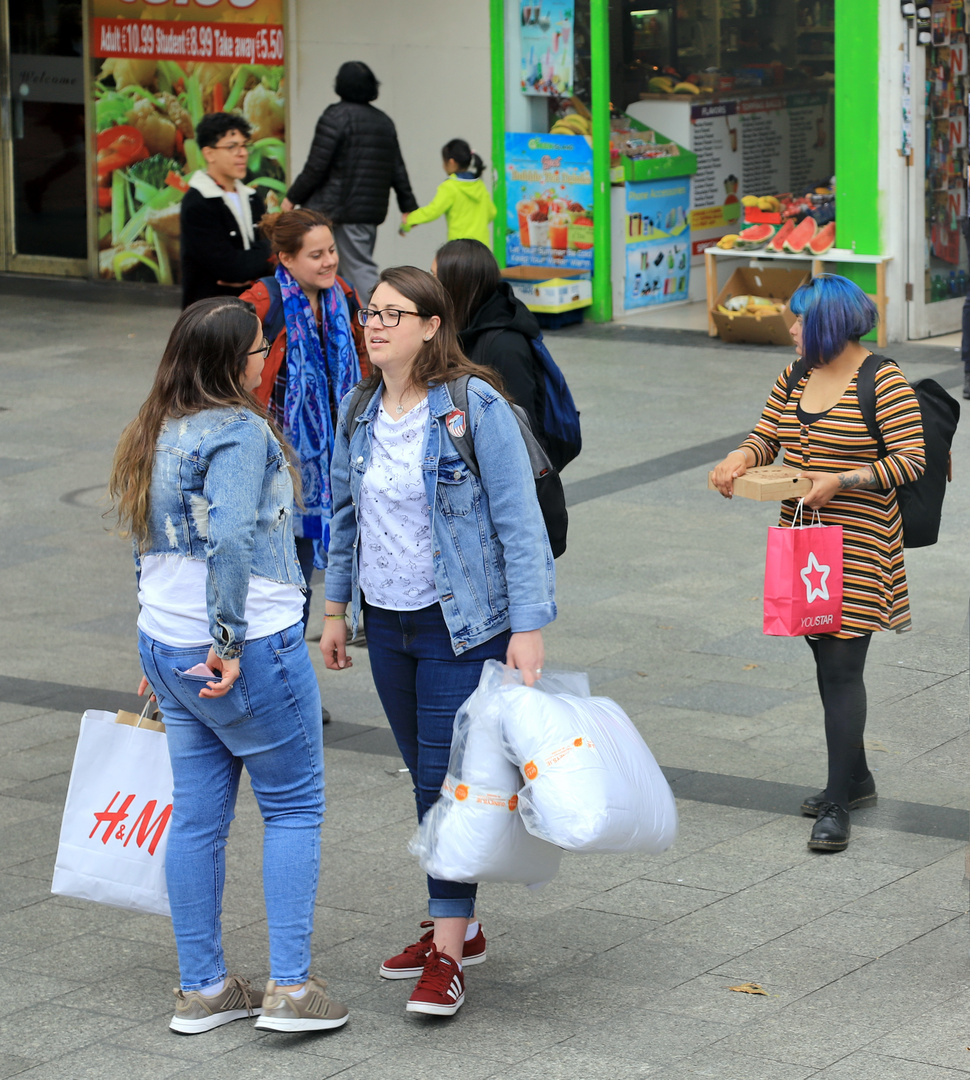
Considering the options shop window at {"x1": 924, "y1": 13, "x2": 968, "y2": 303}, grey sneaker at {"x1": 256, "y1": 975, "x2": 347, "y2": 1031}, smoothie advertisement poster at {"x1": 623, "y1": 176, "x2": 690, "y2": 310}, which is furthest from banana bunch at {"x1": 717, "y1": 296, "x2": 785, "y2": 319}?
grey sneaker at {"x1": 256, "y1": 975, "x2": 347, "y2": 1031}

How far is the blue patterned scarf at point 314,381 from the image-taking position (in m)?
5.53

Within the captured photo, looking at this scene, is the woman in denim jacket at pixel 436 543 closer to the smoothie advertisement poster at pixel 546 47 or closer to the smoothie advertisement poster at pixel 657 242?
the smoothie advertisement poster at pixel 546 47

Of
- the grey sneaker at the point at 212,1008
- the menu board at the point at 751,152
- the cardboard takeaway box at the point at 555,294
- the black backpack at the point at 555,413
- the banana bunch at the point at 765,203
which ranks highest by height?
the menu board at the point at 751,152

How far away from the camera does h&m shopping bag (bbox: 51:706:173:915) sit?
4.02 m

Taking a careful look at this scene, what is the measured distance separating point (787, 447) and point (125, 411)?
708cm

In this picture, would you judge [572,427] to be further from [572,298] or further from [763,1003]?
[572,298]

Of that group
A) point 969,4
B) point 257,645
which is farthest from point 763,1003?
point 969,4

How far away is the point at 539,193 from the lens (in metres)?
14.3

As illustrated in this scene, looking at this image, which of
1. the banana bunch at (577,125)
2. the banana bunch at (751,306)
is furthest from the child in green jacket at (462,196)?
the banana bunch at (751,306)

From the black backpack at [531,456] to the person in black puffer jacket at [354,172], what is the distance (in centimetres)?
817

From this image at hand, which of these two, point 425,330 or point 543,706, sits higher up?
point 425,330

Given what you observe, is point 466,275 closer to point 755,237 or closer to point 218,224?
point 218,224

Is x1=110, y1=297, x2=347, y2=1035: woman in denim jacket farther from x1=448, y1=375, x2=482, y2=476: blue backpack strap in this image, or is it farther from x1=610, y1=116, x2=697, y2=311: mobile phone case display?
x1=610, y1=116, x2=697, y2=311: mobile phone case display

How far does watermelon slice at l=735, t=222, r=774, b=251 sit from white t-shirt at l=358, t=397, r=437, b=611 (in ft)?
32.3
